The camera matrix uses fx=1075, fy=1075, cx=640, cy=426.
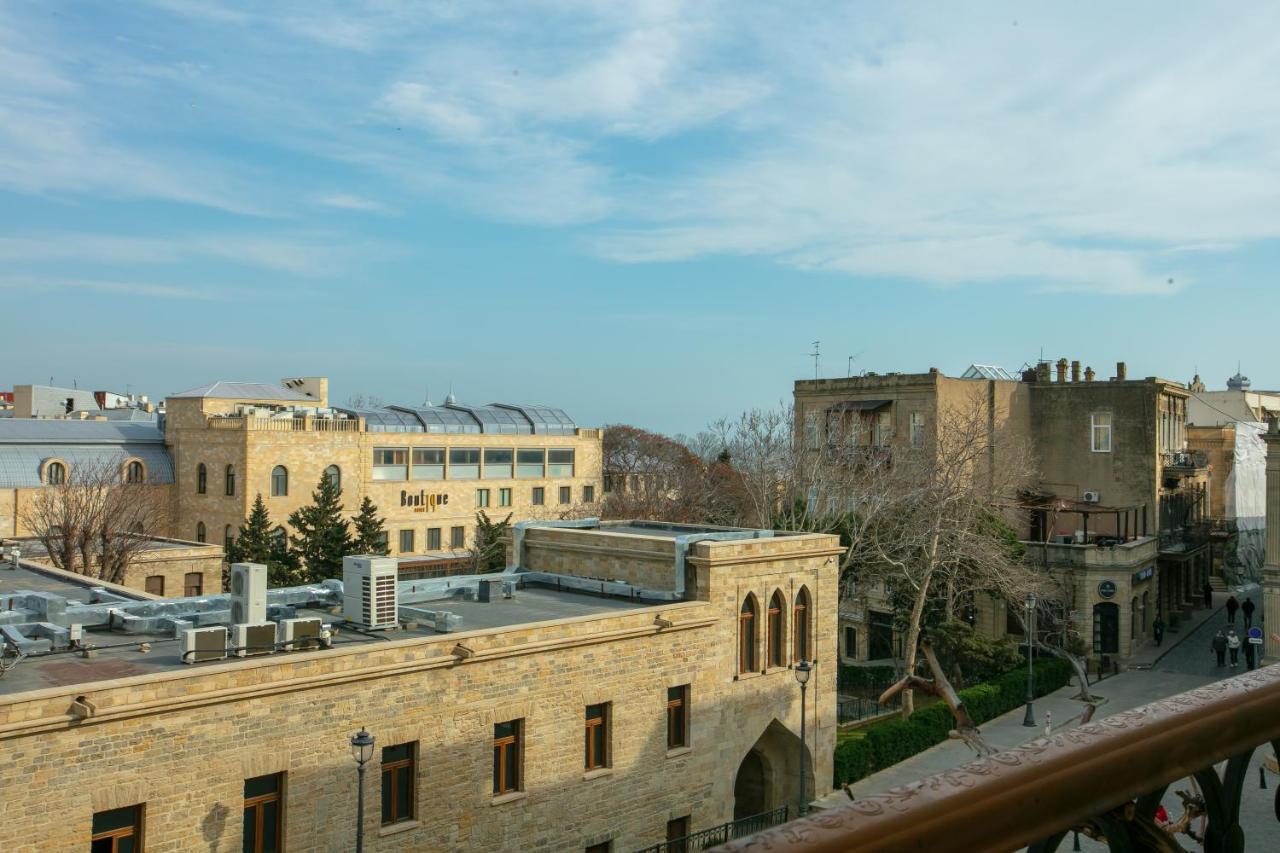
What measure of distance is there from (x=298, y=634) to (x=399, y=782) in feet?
9.75

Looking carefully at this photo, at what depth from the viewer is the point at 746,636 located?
23969mm

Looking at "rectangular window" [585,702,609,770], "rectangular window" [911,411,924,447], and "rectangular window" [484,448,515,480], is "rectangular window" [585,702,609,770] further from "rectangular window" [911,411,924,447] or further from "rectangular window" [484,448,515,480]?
"rectangular window" [484,448,515,480]

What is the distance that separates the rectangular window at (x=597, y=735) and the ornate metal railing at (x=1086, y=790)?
62.4 ft

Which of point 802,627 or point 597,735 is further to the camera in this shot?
point 802,627

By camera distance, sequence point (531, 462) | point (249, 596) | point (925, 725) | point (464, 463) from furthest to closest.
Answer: point (531, 462), point (464, 463), point (925, 725), point (249, 596)

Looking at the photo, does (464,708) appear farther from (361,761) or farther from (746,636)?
(746,636)

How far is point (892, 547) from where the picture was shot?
1407 inches

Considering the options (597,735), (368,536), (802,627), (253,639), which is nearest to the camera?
(253,639)

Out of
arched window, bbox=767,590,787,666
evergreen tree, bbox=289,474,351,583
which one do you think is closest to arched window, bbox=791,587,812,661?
arched window, bbox=767,590,787,666

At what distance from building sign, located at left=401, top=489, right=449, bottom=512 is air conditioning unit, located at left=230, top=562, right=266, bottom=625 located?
38850mm

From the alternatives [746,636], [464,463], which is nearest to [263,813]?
[746,636]

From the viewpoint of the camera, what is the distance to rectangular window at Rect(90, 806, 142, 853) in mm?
14422

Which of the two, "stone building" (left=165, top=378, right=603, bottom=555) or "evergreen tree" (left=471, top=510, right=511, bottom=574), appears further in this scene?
"stone building" (left=165, top=378, right=603, bottom=555)

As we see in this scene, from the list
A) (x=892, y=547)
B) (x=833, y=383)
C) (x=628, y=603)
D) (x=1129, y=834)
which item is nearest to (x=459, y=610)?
(x=628, y=603)
